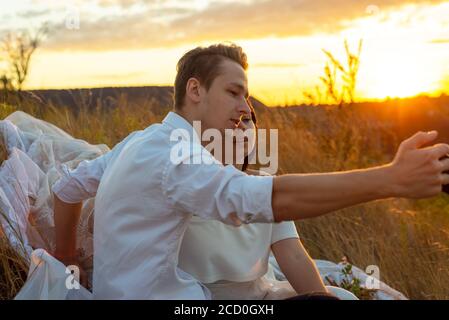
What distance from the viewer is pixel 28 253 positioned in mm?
3064

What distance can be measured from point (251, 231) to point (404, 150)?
3.31 ft

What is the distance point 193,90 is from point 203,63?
10 centimetres

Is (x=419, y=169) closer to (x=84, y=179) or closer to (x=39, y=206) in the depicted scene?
(x=84, y=179)

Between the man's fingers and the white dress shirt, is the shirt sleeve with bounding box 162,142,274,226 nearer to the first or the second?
the white dress shirt

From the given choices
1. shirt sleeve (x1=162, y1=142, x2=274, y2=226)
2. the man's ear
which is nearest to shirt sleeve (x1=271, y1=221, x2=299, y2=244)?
the man's ear

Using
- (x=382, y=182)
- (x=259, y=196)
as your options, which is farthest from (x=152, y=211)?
(x=382, y=182)

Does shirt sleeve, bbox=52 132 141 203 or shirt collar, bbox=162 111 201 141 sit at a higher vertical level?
shirt collar, bbox=162 111 201 141

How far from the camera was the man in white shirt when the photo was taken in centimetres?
172

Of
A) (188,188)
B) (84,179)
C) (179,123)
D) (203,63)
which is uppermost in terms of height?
(203,63)

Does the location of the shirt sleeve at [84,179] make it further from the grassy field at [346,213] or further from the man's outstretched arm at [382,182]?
the man's outstretched arm at [382,182]

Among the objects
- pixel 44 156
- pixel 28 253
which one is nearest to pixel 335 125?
pixel 44 156

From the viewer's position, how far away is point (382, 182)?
5.62 ft

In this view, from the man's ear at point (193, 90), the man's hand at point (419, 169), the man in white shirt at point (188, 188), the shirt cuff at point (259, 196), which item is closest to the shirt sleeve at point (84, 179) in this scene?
the man in white shirt at point (188, 188)

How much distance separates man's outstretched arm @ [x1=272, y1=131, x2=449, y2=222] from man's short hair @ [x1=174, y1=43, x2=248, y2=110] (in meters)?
0.77
